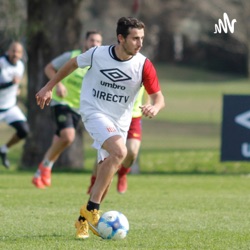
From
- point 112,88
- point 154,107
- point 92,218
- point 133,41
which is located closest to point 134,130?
point 112,88

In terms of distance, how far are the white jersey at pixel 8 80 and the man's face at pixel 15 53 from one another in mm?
168

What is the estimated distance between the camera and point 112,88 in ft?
30.2

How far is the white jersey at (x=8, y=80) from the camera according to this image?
16.3 metres

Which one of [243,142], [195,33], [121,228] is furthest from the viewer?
[195,33]

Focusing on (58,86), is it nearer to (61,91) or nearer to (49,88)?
(61,91)

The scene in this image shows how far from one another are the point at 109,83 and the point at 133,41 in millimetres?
478

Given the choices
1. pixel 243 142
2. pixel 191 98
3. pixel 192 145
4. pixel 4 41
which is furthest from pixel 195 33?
pixel 243 142

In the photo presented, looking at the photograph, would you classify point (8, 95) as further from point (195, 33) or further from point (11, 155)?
point (195, 33)

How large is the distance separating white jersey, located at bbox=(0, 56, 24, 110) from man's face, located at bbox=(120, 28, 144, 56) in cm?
735

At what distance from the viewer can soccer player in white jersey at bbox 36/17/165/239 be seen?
9016 millimetres

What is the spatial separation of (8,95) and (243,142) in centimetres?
451

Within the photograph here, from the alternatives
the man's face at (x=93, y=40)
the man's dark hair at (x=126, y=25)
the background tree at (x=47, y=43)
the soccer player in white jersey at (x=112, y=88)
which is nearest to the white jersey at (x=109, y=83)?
the soccer player in white jersey at (x=112, y=88)

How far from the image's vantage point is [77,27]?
2116 centimetres

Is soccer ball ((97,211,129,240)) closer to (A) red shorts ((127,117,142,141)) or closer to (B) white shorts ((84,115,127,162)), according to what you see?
(B) white shorts ((84,115,127,162))
